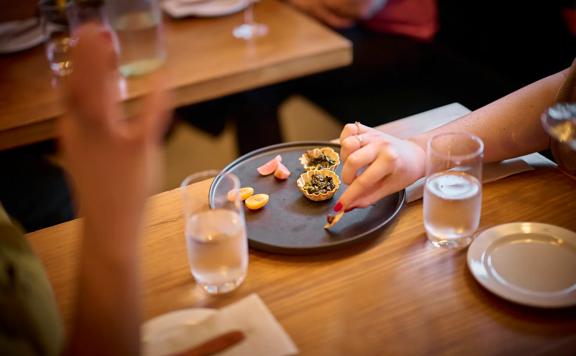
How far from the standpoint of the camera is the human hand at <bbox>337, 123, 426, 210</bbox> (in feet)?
3.66

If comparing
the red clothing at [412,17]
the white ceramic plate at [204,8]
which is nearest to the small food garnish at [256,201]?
the white ceramic plate at [204,8]

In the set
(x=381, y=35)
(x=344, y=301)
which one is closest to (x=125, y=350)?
(x=344, y=301)

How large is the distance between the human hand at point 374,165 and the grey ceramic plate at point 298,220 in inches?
1.1

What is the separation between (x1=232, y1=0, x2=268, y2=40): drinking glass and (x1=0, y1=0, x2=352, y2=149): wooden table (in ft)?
0.08

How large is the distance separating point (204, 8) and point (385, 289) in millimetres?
1467

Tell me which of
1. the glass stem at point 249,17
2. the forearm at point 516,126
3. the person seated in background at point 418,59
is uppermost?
the forearm at point 516,126

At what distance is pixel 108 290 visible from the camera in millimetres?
726

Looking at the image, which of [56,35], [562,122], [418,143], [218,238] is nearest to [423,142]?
[418,143]

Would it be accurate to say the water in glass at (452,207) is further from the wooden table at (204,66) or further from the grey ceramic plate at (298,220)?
the wooden table at (204,66)

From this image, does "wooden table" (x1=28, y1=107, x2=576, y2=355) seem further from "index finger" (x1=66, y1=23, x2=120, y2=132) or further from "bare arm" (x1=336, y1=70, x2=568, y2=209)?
"index finger" (x1=66, y1=23, x2=120, y2=132)

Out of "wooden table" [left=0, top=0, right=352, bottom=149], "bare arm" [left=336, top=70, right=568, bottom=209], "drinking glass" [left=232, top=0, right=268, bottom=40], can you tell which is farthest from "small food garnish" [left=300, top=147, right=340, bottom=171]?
"drinking glass" [left=232, top=0, right=268, bottom=40]

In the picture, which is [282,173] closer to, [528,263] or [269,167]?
[269,167]

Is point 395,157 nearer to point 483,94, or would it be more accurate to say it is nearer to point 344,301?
point 344,301

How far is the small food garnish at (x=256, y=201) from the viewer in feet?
3.86
